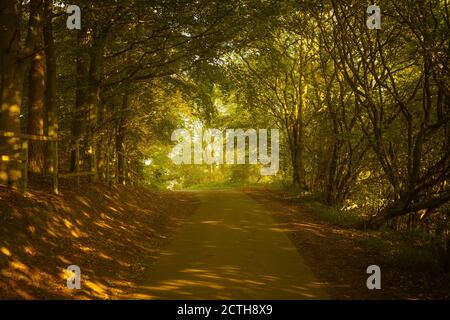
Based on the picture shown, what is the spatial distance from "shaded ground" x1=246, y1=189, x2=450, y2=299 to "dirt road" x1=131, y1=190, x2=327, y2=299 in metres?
0.38

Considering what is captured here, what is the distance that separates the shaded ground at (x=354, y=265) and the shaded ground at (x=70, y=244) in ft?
→ 12.4

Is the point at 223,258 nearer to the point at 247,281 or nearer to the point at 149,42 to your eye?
the point at 247,281

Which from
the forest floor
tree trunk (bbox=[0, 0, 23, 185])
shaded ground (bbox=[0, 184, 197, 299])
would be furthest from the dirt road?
tree trunk (bbox=[0, 0, 23, 185])

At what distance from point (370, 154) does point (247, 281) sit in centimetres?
1389

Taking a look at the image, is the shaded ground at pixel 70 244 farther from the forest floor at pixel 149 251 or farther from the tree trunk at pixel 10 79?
the tree trunk at pixel 10 79

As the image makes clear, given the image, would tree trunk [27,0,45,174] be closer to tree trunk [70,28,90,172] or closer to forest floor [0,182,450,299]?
forest floor [0,182,450,299]

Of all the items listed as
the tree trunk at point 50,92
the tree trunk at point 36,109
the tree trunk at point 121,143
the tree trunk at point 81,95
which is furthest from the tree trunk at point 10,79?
the tree trunk at point 121,143

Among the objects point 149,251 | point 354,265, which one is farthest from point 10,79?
point 354,265

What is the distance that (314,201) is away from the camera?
20.8 meters

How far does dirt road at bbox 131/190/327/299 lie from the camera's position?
746 centimetres

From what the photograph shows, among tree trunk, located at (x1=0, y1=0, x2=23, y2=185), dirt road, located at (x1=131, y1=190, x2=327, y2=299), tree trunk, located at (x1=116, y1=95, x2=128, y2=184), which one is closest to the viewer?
dirt road, located at (x1=131, y1=190, x2=327, y2=299)

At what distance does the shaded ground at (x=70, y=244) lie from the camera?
7.13 meters
